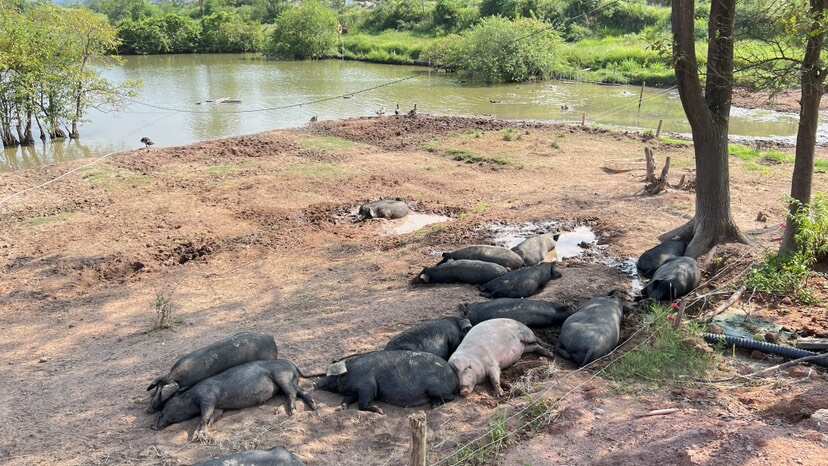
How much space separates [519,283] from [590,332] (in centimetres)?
199

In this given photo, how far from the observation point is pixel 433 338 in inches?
275

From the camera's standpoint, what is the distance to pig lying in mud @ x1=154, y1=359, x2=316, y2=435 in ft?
18.9

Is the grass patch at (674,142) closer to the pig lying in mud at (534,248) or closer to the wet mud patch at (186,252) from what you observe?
the pig lying in mud at (534,248)

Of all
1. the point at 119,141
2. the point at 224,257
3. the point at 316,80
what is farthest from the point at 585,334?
the point at 316,80

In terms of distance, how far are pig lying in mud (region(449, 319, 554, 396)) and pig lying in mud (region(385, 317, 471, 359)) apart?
0.26 meters

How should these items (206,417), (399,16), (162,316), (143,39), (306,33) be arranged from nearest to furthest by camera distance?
(206,417), (162,316), (306,33), (143,39), (399,16)

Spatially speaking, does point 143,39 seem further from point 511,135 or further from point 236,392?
point 236,392

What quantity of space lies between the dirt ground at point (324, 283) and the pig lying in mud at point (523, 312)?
0.57 meters

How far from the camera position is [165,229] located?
12484 mm

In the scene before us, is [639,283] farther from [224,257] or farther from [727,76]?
[224,257]

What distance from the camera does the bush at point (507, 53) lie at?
35.0m

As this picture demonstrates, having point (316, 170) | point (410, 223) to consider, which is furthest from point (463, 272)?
point (316, 170)

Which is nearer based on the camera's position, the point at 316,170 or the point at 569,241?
the point at 569,241

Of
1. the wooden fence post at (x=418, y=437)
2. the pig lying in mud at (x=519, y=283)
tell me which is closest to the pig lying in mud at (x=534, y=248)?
the pig lying in mud at (x=519, y=283)
